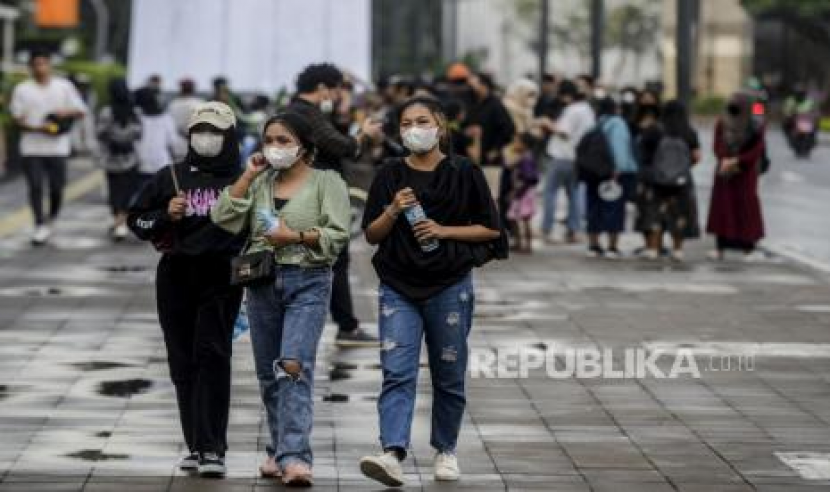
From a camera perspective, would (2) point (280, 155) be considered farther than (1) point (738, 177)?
No

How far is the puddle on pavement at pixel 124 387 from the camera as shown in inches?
483

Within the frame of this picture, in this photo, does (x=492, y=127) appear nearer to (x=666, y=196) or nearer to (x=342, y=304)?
(x=666, y=196)

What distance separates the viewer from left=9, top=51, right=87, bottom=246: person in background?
22750mm

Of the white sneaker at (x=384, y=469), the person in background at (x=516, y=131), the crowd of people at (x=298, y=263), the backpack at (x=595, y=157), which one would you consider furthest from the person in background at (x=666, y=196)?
the white sneaker at (x=384, y=469)

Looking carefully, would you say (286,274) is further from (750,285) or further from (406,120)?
(750,285)

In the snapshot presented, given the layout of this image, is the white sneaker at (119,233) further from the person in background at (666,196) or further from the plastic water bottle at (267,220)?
the plastic water bottle at (267,220)

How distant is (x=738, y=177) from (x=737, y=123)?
0.48 meters

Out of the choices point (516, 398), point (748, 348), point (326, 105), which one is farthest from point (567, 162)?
point (516, 398)

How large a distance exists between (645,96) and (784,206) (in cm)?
1004

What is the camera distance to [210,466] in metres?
9.71

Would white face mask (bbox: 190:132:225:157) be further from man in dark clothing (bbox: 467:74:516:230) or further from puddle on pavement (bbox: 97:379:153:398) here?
man in dark clothing (bbox: 467:74:516:230)

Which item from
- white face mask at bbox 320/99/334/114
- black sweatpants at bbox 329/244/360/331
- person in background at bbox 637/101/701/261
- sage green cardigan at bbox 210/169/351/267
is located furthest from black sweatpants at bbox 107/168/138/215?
sage green cardigan at bbox 210/169/351/267

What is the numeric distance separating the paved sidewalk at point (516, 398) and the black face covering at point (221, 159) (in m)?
1.19

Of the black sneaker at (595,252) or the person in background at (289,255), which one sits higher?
the person in background at (289,255)
